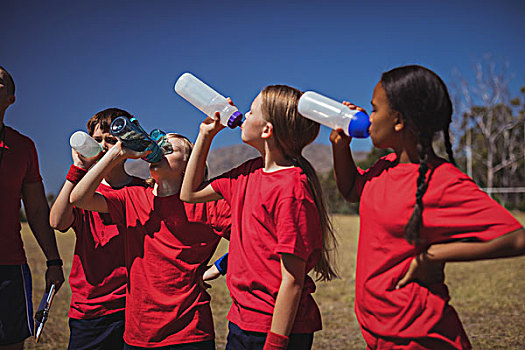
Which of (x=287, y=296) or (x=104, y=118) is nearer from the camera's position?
(x=287, y=296)

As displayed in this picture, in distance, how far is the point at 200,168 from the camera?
2.71 metres

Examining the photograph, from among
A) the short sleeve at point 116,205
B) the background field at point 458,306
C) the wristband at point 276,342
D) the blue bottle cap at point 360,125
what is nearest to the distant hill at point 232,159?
the short sleeve at point 116,205

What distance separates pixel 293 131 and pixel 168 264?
42.6 inches

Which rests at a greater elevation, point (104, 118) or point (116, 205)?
point (104, 118)

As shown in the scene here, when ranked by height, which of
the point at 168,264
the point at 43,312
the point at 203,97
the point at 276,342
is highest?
the point at 203,97

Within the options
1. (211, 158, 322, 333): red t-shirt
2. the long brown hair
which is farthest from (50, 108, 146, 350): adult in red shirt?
the long brown hair

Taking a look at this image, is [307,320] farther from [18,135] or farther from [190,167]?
[18,135]

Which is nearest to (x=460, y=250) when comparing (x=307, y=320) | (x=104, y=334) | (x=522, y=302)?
(x=307, y=320)

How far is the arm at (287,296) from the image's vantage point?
216 cm

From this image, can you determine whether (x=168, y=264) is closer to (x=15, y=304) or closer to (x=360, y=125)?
(x=15, y=304)

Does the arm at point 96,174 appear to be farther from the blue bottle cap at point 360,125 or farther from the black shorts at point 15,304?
the blue bottle cap at point 360,125

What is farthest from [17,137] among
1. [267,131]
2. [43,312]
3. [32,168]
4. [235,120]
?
[267,131]

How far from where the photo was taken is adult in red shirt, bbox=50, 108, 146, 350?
323 cm

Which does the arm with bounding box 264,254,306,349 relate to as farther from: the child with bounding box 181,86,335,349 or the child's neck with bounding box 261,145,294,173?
the child's neck with bounding box 261,145,294,173
